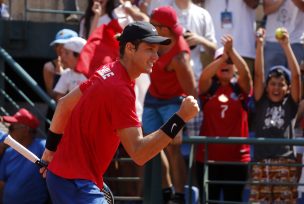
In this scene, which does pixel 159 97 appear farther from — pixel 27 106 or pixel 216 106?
pixel 27 106

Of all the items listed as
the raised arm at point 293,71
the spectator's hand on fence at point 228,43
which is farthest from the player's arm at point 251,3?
the spectator's hand on fence at point 228,43

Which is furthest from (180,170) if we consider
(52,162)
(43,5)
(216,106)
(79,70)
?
(43,5)

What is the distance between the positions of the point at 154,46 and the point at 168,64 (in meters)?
3.01

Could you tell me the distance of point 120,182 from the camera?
9258 mm

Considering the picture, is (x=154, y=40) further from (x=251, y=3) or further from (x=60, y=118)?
(x=251, y=3)

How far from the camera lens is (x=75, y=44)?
943cm

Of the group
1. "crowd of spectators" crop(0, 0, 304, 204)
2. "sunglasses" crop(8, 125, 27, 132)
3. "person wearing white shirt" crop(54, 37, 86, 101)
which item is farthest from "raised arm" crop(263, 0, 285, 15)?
"sunglasses" crop(8, 125, 27, 132)

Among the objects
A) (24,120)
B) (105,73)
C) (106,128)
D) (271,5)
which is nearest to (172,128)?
(106,128)

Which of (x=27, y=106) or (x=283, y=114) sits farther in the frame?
(x=27, y=106)

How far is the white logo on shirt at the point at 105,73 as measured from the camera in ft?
18.6

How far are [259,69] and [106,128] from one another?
3613 mm

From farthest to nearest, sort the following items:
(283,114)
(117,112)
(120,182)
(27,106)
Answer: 1. (27,106)
2. (120,182)
3. (283,114)
4. (117,112)

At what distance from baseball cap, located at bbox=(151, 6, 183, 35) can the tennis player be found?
8.92ft

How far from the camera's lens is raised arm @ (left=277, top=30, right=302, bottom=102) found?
8.66 m
